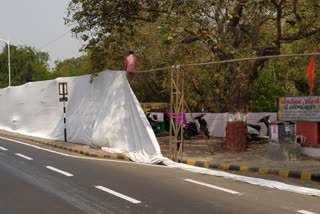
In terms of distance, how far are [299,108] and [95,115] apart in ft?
24.6

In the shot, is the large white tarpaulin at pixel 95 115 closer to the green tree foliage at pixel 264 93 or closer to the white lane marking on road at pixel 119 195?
the white lane marking on road at pixel 119 195

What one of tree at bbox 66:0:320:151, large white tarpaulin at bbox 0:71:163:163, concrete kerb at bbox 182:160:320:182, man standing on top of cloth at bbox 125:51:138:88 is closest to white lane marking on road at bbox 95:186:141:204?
large white tarpaulin at bbox 0:71:163:163

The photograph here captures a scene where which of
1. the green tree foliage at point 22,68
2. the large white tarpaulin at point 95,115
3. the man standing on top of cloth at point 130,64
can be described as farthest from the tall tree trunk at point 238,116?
the green tree foliage at point 22,68

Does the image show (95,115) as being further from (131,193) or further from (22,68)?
(22,68)

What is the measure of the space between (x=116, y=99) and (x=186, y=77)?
23.5ft

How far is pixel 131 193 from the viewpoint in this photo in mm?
6676

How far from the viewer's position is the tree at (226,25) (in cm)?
1124

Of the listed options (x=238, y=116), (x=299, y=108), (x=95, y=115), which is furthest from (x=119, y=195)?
(x=95, y=115)

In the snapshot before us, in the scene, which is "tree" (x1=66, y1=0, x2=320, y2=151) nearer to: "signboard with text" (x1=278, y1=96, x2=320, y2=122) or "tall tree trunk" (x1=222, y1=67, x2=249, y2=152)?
"tall tree trunk" (x1=222, y1=67, x2=249, y2=152)

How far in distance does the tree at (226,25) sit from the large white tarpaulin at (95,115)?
197cm

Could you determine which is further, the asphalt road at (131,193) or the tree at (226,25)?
the tree at (226,25)

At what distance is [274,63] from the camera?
20594 mm

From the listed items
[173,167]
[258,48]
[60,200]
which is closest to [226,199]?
[60,200]

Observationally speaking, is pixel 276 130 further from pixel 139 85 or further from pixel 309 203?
pixel 139 85
